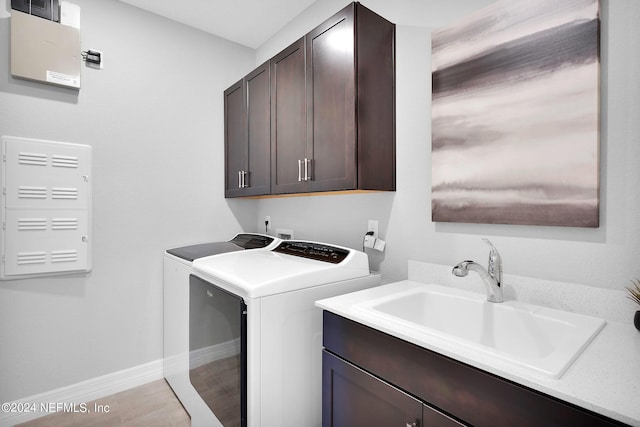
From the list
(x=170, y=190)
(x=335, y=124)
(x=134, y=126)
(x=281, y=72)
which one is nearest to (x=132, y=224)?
(x=170, y=190)

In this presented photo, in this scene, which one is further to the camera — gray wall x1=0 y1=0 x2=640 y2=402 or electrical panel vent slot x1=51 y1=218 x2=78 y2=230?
electrical panel vent slot x1=51 y1=218 x2=78 y2=230

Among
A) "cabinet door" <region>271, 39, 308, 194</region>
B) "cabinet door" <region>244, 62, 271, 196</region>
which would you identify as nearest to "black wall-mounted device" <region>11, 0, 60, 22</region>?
"cabinet door" <region>244, 62, 271, 196</region>

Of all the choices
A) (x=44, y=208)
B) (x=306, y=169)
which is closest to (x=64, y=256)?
(x=44, y=208)

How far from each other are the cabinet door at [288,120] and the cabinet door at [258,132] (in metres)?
0.07

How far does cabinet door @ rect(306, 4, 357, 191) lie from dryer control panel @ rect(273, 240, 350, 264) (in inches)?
14.3

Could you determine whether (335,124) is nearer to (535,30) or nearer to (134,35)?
(535,30)

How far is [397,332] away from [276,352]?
609mm

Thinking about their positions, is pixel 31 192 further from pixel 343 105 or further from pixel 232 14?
pixel 343 105

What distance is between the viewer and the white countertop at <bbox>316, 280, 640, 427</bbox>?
2.06 ft

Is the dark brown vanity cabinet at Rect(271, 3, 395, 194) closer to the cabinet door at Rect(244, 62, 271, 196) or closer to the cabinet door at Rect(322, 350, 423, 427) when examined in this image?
the cabinet door at Rect(244, 62, 271, 196)

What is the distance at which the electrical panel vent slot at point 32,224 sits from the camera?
1829 mm

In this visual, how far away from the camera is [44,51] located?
1.88 m

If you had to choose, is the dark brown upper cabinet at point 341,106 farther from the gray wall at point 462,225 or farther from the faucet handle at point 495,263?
the faucet handle at point 495,263

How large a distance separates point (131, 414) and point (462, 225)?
2226mm
